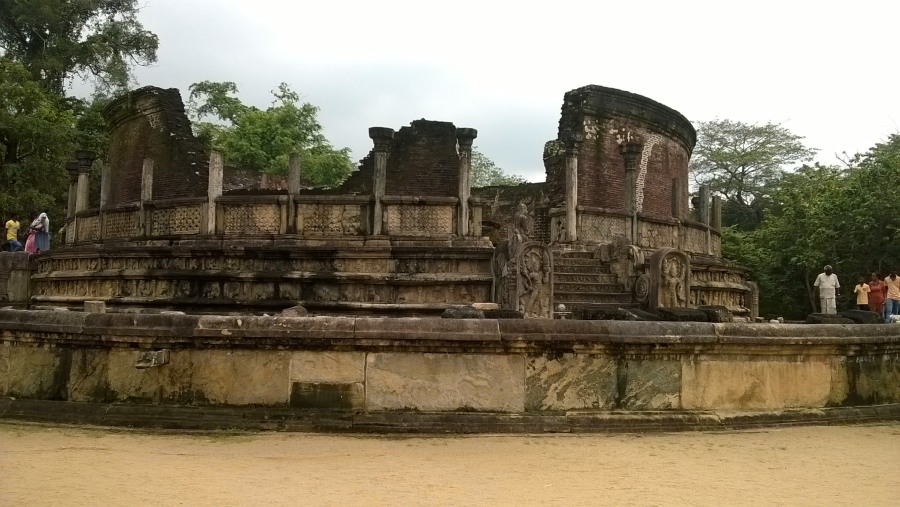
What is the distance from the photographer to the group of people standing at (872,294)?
12594 millimetres

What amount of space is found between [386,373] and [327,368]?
42 cm

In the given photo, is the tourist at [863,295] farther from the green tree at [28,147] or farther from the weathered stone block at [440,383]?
the green tree at [28,147]

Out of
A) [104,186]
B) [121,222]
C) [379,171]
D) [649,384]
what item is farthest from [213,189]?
[649,384]

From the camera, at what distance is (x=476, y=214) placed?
1168 cm

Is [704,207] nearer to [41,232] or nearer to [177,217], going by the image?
[177,217]

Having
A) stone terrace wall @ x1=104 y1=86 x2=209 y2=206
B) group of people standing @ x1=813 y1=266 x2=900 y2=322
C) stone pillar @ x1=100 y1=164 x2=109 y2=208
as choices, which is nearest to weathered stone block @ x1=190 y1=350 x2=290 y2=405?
group of people standing @ x1=813 y1=266 x2=900 y2=322

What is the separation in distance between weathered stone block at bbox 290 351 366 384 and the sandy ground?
0.41 metres

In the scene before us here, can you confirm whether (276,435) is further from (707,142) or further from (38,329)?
(707,142)

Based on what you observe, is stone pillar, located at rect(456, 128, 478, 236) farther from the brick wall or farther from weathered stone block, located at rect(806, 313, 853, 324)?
weathered stone block, located at rect(806, 313, 853, 324)

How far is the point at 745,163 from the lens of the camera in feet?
128

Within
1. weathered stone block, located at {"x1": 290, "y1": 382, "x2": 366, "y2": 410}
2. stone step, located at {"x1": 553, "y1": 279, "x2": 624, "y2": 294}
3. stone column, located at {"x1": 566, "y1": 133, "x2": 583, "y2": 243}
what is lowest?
weathered stone block, located at {"x1": 290, "y1": 382, "x2": 366, "y2": 410}

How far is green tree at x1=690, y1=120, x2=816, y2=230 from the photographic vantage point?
38688 millimetres

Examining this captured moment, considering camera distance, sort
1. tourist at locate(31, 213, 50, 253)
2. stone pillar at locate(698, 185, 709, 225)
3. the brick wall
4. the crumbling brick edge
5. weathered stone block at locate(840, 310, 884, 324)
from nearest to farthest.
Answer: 1. the crumbling brick edge
2. weathered stone block at locate(840, 310, 884, 324)
3. tourist at locate(31, 213, 50, 253)
4. the brick wall
5. stone pillar at locate(698, 185, 709, 225)

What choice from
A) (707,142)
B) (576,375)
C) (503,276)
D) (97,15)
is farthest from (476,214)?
(707,142)
